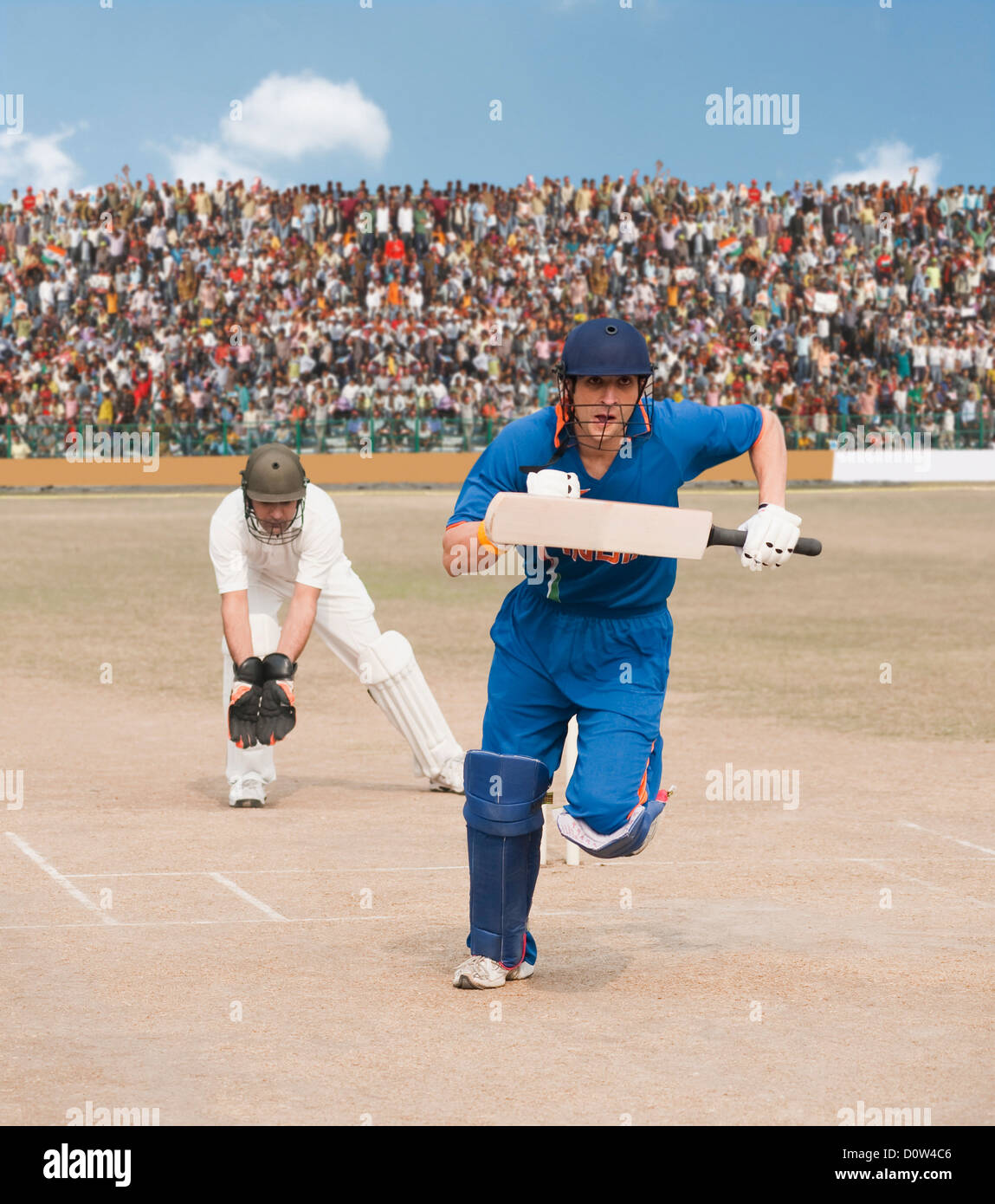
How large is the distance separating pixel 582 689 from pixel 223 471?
1276 inches

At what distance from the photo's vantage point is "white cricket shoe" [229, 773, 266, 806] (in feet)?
29.3

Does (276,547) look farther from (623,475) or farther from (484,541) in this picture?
(484,541)

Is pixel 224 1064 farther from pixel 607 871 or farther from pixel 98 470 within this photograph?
pixel 98 470

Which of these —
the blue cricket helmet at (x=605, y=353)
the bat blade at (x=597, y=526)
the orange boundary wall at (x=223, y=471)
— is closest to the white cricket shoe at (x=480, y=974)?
the bat blade at (x=597, y=526)

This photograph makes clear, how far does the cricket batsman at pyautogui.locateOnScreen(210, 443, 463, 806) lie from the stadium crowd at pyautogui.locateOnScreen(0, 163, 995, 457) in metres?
28.4

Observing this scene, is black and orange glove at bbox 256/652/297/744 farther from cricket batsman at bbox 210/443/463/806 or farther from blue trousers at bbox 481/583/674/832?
blue trousers at bbox 481/583/674/832

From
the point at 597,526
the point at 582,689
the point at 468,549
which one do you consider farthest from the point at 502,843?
the point at 597,526

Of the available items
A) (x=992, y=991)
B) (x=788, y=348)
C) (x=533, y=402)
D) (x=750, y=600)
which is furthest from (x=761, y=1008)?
(x=788, y=348)

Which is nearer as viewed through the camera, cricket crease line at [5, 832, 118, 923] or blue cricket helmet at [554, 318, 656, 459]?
blue cricket helmet at [554, 318, 656, 459]

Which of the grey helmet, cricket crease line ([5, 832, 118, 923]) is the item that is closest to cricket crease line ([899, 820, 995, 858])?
the grey helmet

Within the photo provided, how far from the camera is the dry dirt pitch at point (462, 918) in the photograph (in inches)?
183

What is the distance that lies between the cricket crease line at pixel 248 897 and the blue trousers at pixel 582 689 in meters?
1.37
